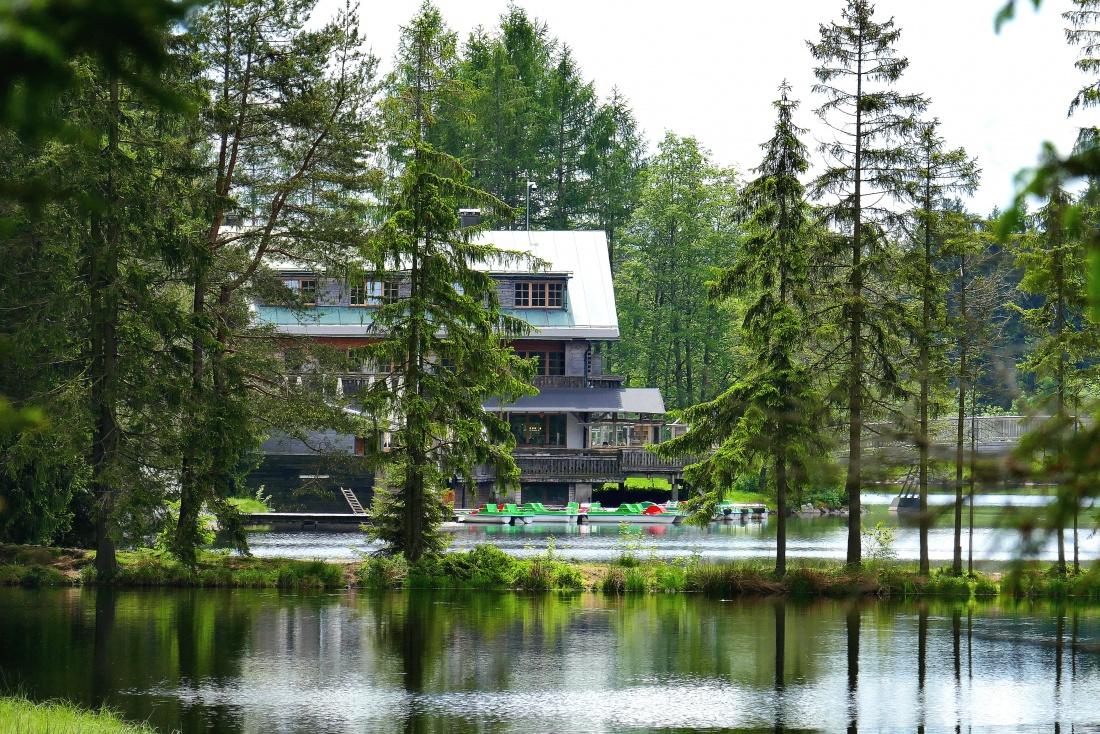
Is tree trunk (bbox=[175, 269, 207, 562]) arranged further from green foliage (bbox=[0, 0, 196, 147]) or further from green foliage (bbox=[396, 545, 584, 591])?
green foliage (bbox=[0, 0, 196, 147])

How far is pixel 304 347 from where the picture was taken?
27.8 metres

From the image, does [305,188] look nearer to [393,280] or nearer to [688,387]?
[393,280]

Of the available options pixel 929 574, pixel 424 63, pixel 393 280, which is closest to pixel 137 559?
pixel 393 280

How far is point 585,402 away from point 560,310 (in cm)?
479

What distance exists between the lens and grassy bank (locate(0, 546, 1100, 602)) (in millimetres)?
24703

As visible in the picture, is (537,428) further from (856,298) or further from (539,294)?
(856,298)

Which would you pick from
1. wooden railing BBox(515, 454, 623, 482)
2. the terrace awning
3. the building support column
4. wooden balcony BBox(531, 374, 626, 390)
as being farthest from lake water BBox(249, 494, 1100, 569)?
wooden balcony BBox(531, 374, 626, 390)

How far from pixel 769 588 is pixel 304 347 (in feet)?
41.1

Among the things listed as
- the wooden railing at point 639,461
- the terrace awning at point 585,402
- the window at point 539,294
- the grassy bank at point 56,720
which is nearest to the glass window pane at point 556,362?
the terrace awning at point 585,402

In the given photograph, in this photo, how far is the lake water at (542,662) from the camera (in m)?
14.0

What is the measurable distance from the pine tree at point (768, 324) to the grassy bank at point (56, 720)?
14621 millimetres

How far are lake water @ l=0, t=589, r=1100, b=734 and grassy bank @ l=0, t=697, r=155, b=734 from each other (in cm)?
86

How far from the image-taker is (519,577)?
25469 millimetres

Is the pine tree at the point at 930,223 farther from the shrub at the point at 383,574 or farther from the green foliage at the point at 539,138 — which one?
the green foliage at the point at 539,138
